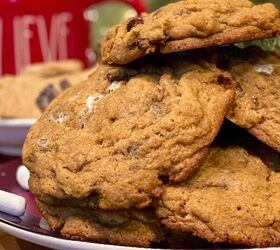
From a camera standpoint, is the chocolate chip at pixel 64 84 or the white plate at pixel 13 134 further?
the chocolate chip at pixel 64 84

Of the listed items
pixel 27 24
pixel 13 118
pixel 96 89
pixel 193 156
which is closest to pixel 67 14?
pixel 27 24

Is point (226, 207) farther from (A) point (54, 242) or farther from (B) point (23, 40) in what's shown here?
(B) point (23, 40)

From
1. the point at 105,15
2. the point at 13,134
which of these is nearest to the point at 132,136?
the point at 13,134

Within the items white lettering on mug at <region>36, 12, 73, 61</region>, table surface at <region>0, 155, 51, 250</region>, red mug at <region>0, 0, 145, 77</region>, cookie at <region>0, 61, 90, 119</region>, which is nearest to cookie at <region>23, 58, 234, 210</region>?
table surface at <region>0, 155, 51, 250</region>

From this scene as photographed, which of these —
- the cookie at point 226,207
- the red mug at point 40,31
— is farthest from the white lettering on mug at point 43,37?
the cookie at point 226,207

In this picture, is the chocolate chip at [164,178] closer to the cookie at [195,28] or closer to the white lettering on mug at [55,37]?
the cookie at [195,28]

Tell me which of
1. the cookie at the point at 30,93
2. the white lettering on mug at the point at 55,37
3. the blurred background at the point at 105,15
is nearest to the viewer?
the cookie at the point at 30,93

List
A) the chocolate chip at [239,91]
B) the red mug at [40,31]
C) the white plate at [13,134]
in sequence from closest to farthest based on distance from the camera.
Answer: the chocolate chip at [239,91] < the white plate at [13,134] < the red mug at [40,31]

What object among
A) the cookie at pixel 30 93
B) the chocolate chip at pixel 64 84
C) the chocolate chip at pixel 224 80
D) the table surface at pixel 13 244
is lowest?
the cookie at pixel 30 93
